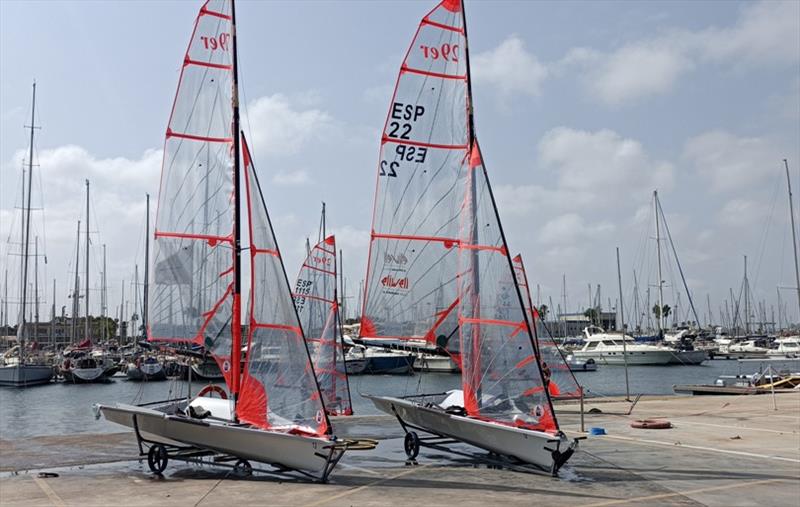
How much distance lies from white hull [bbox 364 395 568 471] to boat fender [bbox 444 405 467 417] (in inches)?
8.0

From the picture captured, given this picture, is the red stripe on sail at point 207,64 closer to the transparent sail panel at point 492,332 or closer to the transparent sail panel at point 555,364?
the transparent sail panel at point 492,332

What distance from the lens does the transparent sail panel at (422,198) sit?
18.9 meters

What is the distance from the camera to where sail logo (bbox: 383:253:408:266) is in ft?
63.0

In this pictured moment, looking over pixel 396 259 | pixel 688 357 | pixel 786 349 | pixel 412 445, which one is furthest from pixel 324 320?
pixel 786 349

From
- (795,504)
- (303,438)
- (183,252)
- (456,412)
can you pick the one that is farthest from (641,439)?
(183,252)

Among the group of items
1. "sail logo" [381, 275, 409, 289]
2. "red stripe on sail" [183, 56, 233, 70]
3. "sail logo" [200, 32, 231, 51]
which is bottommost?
"sail logo" [381, 275, 409, 289]

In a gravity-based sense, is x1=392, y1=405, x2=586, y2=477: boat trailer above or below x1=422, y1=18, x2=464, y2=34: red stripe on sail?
below

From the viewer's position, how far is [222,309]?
17078 millimetres

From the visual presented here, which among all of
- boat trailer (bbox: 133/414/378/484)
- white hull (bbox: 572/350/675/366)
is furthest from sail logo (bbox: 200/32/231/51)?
white hull (bbox: 572/350/675/366)

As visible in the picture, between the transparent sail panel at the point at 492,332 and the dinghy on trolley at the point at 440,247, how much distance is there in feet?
0.07

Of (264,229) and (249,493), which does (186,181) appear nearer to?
(264,229)

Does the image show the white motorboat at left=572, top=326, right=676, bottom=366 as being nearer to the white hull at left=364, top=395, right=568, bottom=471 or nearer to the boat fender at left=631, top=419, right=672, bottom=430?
the boat fender at left=631, top=419, right=672, bottom=430

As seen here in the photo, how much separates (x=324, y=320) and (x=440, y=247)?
995cm

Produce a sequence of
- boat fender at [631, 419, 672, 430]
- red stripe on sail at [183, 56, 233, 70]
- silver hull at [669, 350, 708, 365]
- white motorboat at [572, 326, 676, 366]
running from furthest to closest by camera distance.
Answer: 1. silver hull at [669, 350, 708, 365]
2. white motorboat at [572, 326, 676, 366]
3. boat fender at [631, 419, 672, 430]
4. red stripe on sail at [183, 56, 233, 70]
